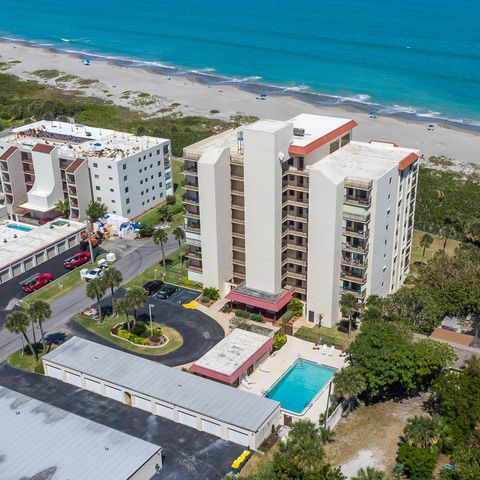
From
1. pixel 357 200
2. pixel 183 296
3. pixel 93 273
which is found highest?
pixel 357 200

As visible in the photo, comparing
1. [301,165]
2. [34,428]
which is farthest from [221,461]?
[301,165]

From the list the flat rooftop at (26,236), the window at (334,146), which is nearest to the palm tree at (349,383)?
the window at (334,146)

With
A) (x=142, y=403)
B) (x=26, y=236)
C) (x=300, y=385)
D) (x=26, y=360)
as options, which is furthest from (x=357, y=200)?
(x=26, y=236)

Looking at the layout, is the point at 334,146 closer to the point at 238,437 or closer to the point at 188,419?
the point at 188,419

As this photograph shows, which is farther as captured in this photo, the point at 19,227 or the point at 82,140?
the point at 82,140

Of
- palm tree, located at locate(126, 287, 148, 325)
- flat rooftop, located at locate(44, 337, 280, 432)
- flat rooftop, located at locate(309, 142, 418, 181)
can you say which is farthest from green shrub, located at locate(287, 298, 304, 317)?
flat rooftop, located at locate(44, 337, 280, 432)

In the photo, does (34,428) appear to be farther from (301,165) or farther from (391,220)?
(391,220)

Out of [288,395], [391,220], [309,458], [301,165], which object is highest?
[301,165]
